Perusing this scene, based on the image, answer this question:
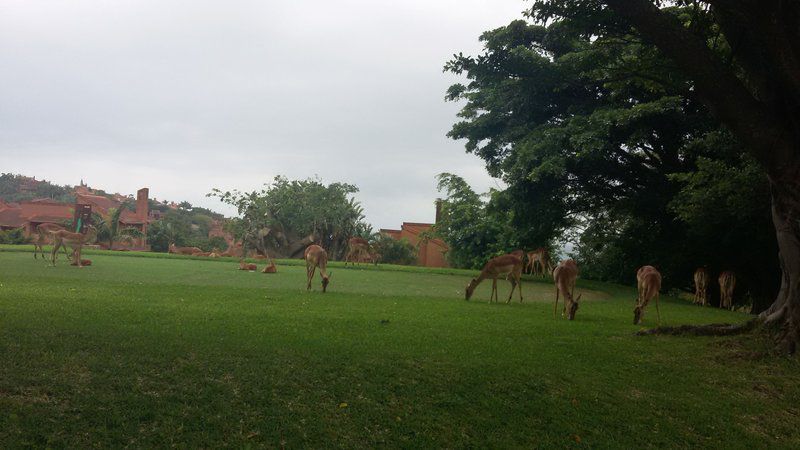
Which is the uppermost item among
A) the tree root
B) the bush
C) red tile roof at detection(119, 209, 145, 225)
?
red tile roof at detection(119, 209, 145, 225)

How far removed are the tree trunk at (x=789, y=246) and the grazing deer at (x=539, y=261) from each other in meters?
17.9

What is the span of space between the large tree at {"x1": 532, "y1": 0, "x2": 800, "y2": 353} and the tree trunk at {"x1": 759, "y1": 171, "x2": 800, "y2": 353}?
0.04 feet

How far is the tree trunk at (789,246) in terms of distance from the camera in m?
8.61

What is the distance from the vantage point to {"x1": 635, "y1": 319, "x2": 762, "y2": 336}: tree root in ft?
32.4

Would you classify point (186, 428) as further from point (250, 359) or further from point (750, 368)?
point (750, 368)

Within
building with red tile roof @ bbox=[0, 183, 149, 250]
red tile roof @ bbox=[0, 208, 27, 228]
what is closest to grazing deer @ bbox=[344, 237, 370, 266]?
building with red tile roof @ bbox=[0, 183, 149, 250]

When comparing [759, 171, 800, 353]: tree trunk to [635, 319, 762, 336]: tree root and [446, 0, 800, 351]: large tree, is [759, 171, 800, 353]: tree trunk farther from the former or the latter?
[635, 319, 762, 336]: tree root

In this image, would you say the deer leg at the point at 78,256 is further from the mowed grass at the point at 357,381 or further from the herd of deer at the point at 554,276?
the mowed grass at the point at 357,381

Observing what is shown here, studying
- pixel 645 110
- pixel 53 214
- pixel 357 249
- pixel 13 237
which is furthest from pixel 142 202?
pixel 645 110

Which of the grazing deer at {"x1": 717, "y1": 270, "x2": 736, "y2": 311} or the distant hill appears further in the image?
the distant hill

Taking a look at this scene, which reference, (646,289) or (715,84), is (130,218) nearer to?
(646,289)

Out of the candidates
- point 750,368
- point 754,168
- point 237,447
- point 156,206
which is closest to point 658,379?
point 750,368

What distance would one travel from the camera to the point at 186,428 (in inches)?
202

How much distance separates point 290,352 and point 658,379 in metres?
4.52
